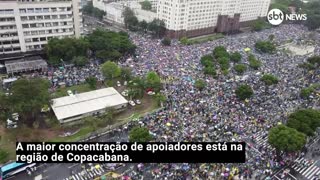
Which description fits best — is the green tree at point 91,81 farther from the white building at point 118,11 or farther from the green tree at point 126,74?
the white building at point 118,11

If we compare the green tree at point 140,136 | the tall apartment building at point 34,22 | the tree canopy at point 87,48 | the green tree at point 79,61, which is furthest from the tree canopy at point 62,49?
the green tree at point 140,136

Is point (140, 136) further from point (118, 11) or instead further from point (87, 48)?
point (118, 11)

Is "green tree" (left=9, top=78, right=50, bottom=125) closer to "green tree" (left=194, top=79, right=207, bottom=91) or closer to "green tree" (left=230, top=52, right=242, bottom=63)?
"green tree" (left=194, top=79, right=207, bottom=91)

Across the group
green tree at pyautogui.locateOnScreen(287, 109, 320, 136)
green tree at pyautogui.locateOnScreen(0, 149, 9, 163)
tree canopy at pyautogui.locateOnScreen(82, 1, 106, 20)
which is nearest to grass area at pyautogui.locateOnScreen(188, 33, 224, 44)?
tree canopy at pyautogui.locateOnScreen(82, 1, 106, 20)

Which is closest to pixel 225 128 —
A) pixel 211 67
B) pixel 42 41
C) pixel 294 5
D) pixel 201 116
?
pixel 201 116

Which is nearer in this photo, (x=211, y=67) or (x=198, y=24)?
(x=211, y=67)

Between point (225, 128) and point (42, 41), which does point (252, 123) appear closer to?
point (225, 128)
